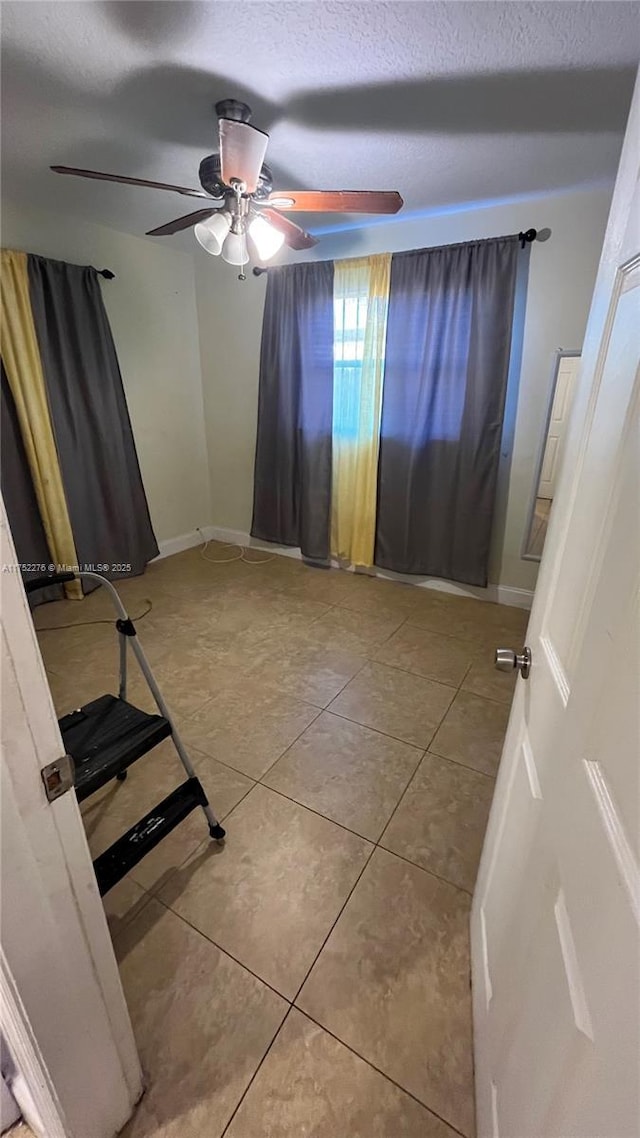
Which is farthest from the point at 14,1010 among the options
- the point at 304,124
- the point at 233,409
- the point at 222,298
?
the point at 222,298

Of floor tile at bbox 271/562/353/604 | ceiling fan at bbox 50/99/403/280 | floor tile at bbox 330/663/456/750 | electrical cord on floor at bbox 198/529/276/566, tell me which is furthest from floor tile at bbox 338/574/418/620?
ceiling fan at bbox 50/99/403/280

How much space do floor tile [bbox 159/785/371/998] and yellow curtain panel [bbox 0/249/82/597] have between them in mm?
2333

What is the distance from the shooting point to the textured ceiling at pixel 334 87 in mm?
1293

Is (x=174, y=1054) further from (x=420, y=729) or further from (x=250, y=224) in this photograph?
(x=250, y=224)

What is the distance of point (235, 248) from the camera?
197cm

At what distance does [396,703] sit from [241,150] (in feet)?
7.50

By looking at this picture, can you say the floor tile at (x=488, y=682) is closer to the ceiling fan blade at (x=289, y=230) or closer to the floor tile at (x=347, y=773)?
the floor tile at (x=347, y=773)

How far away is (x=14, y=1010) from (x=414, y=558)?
3034 mm

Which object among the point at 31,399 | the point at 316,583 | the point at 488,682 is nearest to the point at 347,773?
the point at 488,682

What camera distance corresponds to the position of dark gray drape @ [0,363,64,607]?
2.74m

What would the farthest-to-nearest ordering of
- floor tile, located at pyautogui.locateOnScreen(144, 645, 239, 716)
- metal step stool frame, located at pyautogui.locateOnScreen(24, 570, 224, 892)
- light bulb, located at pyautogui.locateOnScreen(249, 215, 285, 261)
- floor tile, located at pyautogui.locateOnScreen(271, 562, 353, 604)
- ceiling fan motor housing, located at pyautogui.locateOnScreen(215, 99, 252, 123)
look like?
floor tile, located at pyautogui.locateOnScreen(271, 562, 353, 604)
floor tile, located at pyautogui.locateOnScreen(144, 645, 239, 716)
light bulb, located at pyautogui.locateOnScreen(249, 215, 285, 261)
ceiling fan motor housing, located at pyautogui.locateOnScreen(215, 99, 252, 123)
metal step stool frame, located at pyautogui.locateOnScreen(24, 570, 224, 892)

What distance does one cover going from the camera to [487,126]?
5.90ft

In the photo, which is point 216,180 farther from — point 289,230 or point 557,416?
point 557,416

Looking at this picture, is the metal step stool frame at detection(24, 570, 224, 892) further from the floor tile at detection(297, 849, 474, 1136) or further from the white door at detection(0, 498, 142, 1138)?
the floor tile at detection(297, 849, 474, 1136)
